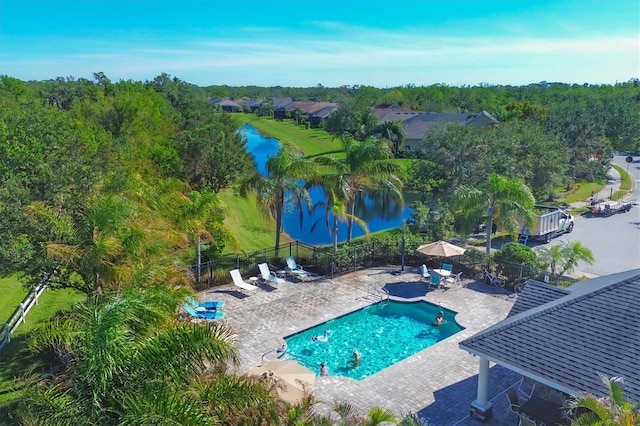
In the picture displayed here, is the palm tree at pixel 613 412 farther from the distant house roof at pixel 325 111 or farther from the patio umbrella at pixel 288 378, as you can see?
the distant house roof at pixel 325 111

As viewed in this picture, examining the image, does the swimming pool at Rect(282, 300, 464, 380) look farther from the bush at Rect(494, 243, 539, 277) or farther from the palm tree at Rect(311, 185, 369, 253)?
the palm tree at Rect(311, 185, 369, 253)

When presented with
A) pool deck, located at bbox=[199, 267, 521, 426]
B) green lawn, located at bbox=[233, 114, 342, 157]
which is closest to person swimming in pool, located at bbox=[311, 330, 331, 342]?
pool deck, located at bbox=[199, 267, 521, 426]

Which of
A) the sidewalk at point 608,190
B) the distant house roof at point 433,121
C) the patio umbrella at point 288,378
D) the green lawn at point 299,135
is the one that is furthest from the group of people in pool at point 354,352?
the distant house roof at point 433,121

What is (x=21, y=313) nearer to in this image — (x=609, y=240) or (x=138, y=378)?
(x=138, y=378)

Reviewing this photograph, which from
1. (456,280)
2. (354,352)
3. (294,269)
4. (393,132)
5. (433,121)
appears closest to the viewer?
(354,352)

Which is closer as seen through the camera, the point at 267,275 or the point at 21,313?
the point at 21,313

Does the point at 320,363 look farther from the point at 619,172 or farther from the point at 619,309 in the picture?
the point at 619,172

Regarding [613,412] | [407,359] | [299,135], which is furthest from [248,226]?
[299,135]
